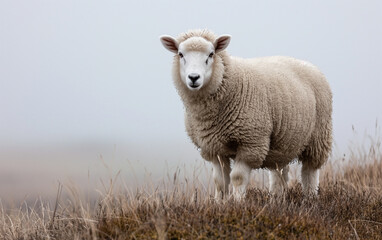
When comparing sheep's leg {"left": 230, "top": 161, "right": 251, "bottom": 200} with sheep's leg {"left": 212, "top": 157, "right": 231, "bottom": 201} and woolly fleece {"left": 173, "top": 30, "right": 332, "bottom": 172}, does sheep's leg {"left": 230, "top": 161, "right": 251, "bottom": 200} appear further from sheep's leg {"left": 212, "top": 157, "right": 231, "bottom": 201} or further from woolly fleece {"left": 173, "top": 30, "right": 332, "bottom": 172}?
sheep's leg {"left": 212, "top": 157, "right": 231, "bottom": 201}

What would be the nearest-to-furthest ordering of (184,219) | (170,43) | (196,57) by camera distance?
(184,219)
(196,57)
(170,43)

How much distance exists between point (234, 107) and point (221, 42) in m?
0.85

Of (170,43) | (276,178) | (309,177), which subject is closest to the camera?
(170,43)

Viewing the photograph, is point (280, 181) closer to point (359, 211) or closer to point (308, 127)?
point (308, 127)

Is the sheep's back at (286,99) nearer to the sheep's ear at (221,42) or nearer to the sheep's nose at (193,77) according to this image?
the sheep's ear at (221,42)

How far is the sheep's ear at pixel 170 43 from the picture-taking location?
669cm

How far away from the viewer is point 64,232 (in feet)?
17.6

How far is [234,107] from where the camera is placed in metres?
6.62

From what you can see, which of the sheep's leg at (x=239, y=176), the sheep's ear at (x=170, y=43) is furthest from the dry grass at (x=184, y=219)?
the sheep's ear at (x=170, y=43)

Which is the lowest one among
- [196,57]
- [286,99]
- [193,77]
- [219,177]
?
[219,177]

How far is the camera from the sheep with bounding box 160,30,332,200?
6508 millimetres

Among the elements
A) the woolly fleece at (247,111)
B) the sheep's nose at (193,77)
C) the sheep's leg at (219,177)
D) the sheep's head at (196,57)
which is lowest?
the sheep's leg at (219,177)

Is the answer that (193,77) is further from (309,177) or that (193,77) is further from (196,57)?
(309,177)

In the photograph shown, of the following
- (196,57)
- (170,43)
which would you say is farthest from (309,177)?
(170,43)
